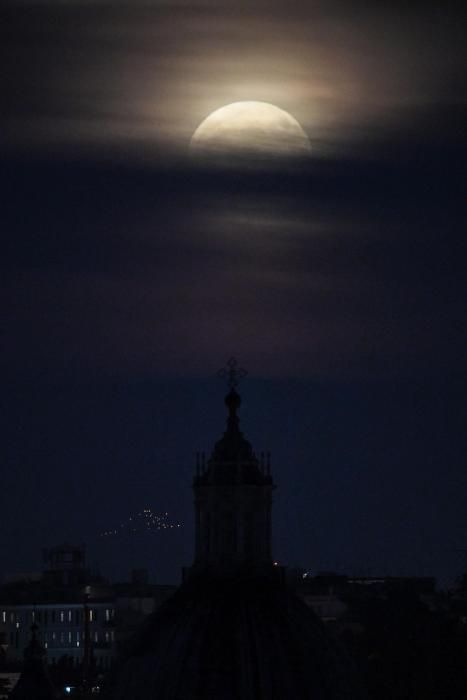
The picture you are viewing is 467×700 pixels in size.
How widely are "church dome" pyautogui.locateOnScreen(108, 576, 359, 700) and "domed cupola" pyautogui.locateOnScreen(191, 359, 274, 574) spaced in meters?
1.43

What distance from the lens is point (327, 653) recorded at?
10019 cm

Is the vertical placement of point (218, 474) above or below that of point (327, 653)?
above

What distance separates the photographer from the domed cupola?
4087 inches

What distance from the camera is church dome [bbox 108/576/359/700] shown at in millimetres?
98125

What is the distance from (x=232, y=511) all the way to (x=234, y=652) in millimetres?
7161

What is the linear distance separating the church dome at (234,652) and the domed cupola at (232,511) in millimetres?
1429

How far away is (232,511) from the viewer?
104688 mm

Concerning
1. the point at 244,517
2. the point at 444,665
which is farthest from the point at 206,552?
the point at 444,665

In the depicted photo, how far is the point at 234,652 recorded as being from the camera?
3903 inches

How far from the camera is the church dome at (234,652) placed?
98.1 m

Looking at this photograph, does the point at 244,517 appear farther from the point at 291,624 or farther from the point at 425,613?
the point at 425,613

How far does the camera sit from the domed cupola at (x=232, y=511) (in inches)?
4087

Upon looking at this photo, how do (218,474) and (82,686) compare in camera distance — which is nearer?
(218,474)

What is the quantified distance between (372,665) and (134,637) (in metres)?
71.9
